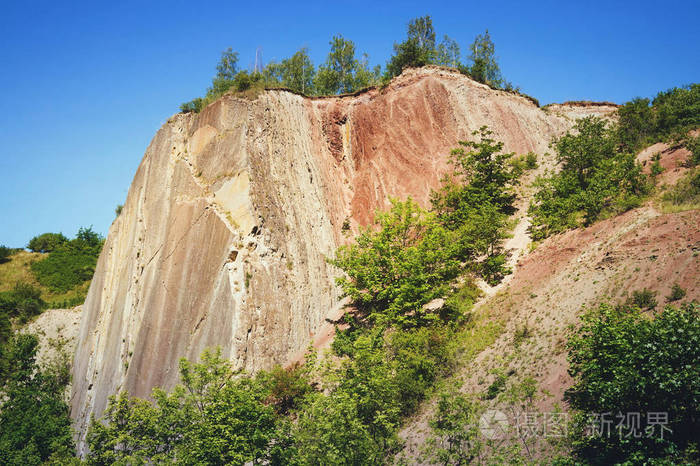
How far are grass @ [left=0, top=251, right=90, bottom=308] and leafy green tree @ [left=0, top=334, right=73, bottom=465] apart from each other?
7097 millimetres

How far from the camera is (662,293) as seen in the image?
15.4m

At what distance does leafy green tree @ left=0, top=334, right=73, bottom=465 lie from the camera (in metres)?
23.4

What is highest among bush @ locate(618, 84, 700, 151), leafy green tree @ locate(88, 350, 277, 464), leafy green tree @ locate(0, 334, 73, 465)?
bush @ locate(618, 84, 700, 151)

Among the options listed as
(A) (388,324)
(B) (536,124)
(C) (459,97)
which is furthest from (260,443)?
(B) (536,124)

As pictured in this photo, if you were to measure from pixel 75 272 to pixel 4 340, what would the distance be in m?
12.3

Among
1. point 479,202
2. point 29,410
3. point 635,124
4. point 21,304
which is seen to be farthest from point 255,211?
point 21,304

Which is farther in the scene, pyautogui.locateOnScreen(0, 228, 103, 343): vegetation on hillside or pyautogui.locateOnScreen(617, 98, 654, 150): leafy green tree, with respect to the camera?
pyautogui.locateOnScreen(0, 228, 103, 343): vegetation on hillside

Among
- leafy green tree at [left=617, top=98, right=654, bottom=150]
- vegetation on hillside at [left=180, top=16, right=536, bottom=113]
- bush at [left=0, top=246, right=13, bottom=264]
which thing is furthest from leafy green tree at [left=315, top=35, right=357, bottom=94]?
bush at [left=0, top=246, right=13, bottom=264]

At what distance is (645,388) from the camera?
36.0ft

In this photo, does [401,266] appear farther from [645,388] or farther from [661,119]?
[661,119]

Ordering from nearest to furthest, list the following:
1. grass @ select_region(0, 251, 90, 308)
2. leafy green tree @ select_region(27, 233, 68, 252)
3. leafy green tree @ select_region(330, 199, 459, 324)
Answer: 1. leafy green tree @ select_region(330, 199, 459, 324)
2. grass @ select_region(0, 251, 90, 308)
3. leafy green tree @ select_region(27, 233, 68, 252)

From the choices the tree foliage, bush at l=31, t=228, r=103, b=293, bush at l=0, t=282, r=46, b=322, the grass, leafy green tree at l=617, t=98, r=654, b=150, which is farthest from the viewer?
bush at l=31, t=228, r=103, b=293

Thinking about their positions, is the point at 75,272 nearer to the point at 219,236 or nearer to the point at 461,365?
the point at 219,236

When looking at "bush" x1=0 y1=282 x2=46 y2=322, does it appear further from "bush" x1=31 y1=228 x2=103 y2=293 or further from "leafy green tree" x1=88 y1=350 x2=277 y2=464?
"leafy green tree" x1=88 y1=350 x2=277 y2=464
